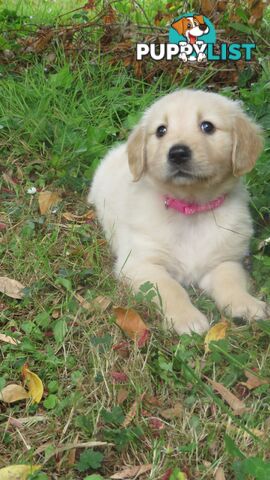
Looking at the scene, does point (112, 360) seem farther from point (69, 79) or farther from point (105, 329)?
point (69, 79)

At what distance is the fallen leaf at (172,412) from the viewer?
204cm

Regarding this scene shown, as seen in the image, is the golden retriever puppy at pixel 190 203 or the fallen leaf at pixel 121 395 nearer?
the fallen leaf at pixel 121 395

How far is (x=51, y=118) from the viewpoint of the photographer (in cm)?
408

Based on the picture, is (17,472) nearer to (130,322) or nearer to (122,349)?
(122,349)

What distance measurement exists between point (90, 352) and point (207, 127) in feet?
3.69

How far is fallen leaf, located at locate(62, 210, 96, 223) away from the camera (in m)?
3.50

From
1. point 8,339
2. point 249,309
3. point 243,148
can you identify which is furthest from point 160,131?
point 8,339

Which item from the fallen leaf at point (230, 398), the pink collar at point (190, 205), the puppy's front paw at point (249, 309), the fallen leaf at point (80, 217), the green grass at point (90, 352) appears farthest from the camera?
the fallen leaf at point (80, 217)

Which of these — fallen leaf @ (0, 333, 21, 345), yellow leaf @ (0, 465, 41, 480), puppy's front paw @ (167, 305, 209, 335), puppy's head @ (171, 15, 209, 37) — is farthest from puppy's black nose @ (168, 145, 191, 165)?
puppy's head @ (171, 15, 209, 37)

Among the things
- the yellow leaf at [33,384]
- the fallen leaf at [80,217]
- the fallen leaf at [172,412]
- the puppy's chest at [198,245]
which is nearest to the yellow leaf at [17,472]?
the yellow leaf at [33,384]

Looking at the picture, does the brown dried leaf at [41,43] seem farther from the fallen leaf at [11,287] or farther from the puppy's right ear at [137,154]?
the fallen leaf at [11,287]

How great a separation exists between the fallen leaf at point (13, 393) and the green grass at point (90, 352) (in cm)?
3

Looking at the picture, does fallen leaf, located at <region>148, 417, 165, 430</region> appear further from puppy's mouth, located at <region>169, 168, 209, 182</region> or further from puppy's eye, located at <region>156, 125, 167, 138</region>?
puppy's eye, located at <region>156, 125, 167, 138</region>

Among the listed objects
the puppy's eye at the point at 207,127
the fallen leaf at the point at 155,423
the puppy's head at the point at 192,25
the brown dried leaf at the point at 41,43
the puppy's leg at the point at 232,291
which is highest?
the puppy's eye at the point at 207,127
